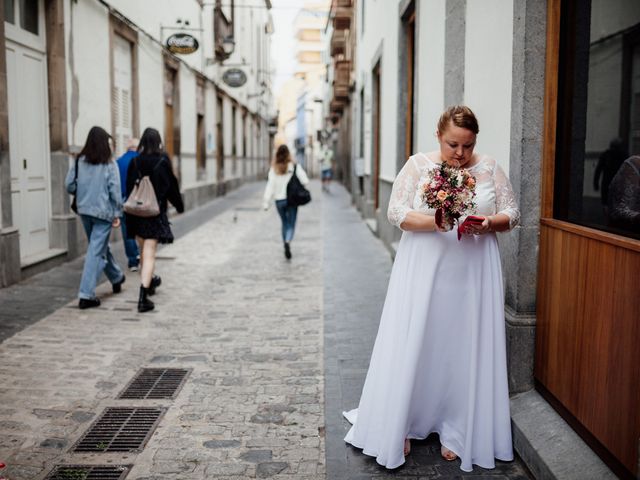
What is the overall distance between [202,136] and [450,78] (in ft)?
54.7

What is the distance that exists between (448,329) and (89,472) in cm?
198

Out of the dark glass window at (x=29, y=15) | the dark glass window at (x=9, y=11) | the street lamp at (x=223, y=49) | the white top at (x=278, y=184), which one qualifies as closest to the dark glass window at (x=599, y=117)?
the white top at (x=278, y=184)

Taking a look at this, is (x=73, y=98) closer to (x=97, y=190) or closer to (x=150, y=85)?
(x=97, y=190)

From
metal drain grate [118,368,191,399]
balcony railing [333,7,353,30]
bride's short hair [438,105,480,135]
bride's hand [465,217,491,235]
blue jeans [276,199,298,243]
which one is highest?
balcony railing [333,7,353,30]

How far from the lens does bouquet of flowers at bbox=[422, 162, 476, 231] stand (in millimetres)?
3318

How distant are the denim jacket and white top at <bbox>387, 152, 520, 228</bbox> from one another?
4.45 m

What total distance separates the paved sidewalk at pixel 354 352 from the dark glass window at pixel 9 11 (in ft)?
16.8

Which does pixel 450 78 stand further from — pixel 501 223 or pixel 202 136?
pixel 202 136

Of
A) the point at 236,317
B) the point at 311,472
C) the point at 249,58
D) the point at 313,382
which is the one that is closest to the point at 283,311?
the point at 236,317

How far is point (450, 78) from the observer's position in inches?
243

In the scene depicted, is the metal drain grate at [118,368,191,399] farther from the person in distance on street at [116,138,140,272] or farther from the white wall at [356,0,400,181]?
the white wall at [356,0,400,181]

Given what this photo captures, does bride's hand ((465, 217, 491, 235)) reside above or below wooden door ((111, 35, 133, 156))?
below

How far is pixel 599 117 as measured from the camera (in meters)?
3.48

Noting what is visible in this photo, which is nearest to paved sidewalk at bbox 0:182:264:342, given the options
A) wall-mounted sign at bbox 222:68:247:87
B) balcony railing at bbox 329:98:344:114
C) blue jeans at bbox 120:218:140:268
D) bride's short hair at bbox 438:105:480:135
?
blue jeans at bbox 120:218:140:268
